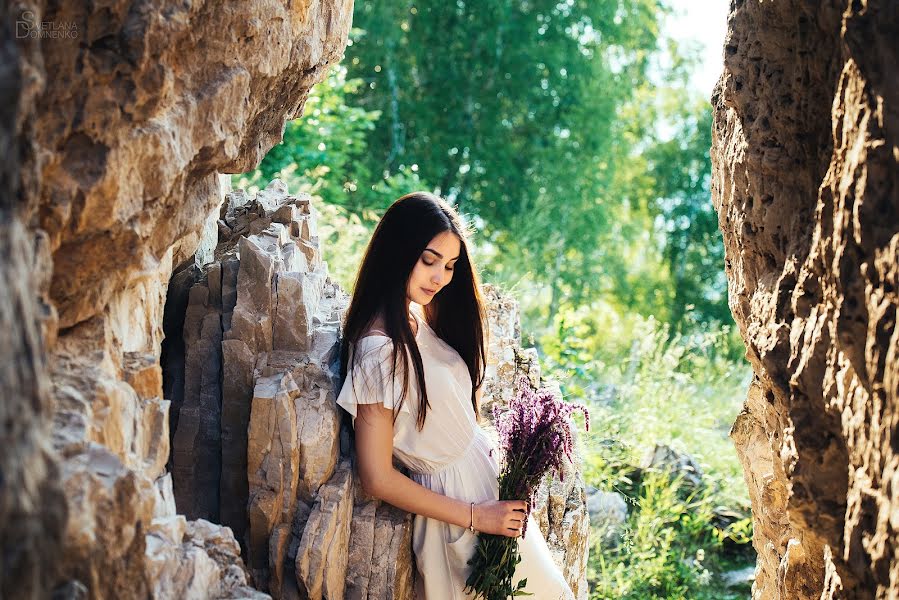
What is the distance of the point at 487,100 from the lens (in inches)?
513

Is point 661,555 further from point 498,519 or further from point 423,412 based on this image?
point 423,412

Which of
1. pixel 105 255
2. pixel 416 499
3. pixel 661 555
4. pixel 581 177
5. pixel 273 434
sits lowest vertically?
pixel 661 555

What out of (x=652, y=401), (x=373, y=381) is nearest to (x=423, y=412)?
(x=373, y=381)

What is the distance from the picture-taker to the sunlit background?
7199mm

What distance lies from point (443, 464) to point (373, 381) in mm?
470

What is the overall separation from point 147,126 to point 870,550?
2229mm

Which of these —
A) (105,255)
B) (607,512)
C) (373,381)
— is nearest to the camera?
(105,255)

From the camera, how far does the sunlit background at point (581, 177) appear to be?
23.6 ft

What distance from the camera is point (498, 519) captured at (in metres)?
3.40

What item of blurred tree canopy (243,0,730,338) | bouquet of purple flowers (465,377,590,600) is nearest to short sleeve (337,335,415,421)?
bouquet of purple flowers (465,377,590,600)

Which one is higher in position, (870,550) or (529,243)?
(529,243)

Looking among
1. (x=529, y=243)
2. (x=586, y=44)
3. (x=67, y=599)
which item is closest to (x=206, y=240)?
(x=67, y=599)

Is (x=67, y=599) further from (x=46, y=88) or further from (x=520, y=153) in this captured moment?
(x=520, y=153)

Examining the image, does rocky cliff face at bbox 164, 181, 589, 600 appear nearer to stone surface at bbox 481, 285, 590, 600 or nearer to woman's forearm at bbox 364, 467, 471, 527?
woman's forearm at bbox 364, 467, 471, 527
